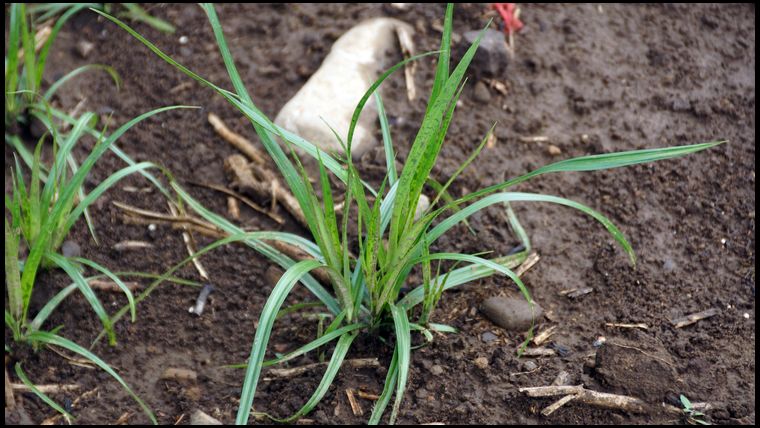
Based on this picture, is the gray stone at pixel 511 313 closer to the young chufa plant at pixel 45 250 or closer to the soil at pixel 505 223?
the soil at pixel 505 223

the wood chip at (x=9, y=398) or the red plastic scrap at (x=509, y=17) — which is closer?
the wood chip at (x=9, y=398)

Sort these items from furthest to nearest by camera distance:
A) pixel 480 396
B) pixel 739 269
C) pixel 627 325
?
pixel 739 269 < pixel 627 325 < pixel 480 396

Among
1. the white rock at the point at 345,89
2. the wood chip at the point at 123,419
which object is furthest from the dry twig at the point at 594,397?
the white rock at the point at 345,89

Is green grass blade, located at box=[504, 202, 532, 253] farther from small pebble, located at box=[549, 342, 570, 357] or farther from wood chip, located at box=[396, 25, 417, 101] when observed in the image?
wood chip, located at box=[396, 25, 417, 101]

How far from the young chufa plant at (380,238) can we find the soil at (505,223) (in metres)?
0.13

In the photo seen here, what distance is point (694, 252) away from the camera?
2.43 m

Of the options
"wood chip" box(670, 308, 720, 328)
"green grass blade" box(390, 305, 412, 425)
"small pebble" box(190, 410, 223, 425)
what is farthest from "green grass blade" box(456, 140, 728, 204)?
"small pebble" box(190, 410, 223, 425)

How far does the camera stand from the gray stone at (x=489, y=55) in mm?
2959

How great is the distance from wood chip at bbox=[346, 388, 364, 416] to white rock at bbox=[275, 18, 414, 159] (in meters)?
1.01

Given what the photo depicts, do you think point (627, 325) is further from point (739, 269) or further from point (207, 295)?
point (207, 295)

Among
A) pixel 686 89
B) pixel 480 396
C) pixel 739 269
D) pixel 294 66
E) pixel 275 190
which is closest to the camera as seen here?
pixel 480 396

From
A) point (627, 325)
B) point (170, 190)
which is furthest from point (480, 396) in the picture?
point (170, 190)

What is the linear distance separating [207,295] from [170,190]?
1.66 feet

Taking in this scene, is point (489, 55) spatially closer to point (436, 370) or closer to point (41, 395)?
point (436, 370)
